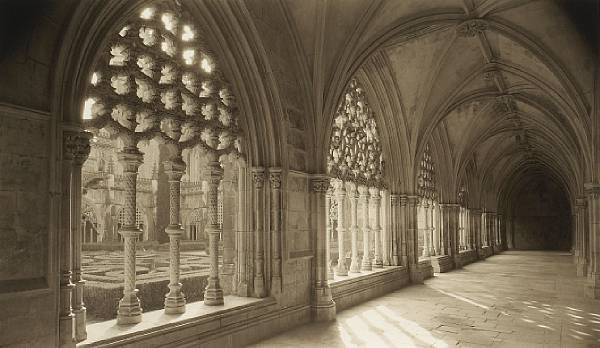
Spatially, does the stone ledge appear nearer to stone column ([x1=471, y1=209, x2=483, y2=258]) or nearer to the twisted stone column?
the twisted stone column

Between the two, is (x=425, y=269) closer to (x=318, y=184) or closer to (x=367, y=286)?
(x=367, y=286)

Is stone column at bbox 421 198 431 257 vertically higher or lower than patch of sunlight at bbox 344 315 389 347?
higher

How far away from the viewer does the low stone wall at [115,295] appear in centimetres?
887

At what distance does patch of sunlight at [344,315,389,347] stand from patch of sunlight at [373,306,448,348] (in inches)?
18.0

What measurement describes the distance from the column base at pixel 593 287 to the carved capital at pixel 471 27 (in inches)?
206

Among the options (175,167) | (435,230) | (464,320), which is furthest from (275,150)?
(435,230)

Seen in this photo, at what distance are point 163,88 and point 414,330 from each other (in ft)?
13.9

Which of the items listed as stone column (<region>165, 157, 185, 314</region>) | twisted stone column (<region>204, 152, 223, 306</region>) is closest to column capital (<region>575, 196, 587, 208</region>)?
twisted stone column (<region>204, 152, 223, 306</region>)

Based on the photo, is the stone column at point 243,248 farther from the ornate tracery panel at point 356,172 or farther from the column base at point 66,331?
the column base at point 66,331

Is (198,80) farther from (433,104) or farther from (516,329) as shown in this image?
(433,104)

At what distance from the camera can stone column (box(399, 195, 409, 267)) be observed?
11.1 metres

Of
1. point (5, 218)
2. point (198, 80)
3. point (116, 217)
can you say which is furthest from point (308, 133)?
point (116, 217)

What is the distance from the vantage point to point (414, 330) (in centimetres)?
618

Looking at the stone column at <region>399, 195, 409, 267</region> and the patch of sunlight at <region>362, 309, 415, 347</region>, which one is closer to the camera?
the patch of sunlight at <region>362, 309, 415, 347</region>
